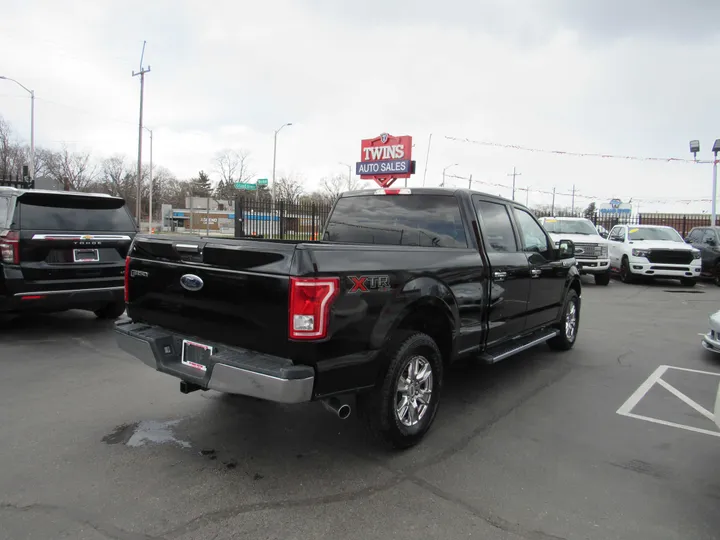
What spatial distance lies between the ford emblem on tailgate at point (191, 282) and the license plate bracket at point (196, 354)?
0.36m

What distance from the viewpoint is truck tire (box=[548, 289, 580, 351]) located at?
6511 millimetres

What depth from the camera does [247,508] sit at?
2.84 m

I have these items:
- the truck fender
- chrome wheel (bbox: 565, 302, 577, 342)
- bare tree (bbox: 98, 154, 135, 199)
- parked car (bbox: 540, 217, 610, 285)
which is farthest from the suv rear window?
bare tree (bbox: 98, 154, 135, 199)

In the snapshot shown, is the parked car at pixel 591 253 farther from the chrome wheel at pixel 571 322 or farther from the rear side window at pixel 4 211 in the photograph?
the rear side window at pixel 4 211

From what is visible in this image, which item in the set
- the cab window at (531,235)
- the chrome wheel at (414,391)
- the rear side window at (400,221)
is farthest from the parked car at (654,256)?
the chrome wheel at (414,391)

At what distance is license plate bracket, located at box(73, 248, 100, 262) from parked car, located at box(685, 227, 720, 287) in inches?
662

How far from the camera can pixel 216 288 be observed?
330 cm

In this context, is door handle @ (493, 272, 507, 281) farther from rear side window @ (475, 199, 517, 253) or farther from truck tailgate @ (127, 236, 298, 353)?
truck tailgate @ (127, 236, 298, 353)

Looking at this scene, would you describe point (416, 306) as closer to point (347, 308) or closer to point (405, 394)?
point (405, 394)

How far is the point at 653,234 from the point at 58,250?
1630 cm

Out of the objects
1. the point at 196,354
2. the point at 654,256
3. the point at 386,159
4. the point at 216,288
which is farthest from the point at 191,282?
the point at 386,159

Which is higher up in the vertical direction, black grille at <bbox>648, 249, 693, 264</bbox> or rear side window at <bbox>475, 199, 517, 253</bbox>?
rear side window at <bbox>475, 199, 517, 253</bbox>

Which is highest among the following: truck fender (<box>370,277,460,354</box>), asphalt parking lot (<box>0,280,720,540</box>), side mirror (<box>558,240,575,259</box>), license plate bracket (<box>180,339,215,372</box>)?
side mirror (<box>558,240,575,259</box>)

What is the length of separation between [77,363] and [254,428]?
2.79m
